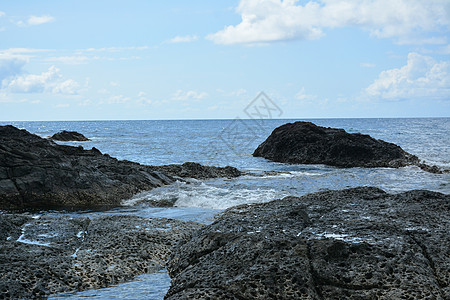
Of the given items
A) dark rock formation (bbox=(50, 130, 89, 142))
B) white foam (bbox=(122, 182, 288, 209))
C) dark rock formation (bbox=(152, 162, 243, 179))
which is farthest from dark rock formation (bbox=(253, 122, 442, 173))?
dark rock formation (bbox=(50, 130, 89, 142))

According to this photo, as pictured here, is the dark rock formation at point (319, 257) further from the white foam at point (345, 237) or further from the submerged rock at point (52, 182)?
the submerged rock at point (52, 182)

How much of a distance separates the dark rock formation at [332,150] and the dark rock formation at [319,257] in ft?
59.5

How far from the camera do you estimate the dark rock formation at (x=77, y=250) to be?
5.59 m

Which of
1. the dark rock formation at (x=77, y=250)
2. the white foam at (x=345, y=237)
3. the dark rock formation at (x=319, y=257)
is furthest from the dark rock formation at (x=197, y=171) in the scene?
the white foam at (x=345, y=237)

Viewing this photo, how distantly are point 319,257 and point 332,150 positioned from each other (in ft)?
72.1

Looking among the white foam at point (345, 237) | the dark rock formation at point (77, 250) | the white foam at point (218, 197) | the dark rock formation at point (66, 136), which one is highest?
the dark rock formation at point (66, 136)

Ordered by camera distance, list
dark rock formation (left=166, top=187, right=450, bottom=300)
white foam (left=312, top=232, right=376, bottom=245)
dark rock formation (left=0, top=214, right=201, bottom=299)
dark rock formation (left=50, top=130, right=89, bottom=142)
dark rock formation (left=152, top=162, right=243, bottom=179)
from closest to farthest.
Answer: dark rock formation (left=166, top=187, right=450, bottom=300) < white foam (left=312, top=232, right=376, bottom=245) < dark rock formation (left=0, top=214, right=201, bottom=299) < dark rock formation (left=152, top=162, right=243, bottom=179) < dark rock formation (left=50, top=130, right=89, bottom=142)

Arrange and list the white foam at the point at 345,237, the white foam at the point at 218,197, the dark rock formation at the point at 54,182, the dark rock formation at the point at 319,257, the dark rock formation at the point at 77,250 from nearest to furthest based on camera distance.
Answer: the dark rock formation at the point at 319,257
the white foam at the point at 345,237
the dark rock formation at the point at 77,250
the dark rock formation at the point at 54,182
the white foam at the point at 218,197

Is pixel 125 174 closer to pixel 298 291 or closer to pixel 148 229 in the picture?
pixel 148 229

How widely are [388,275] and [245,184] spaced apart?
13006 mm

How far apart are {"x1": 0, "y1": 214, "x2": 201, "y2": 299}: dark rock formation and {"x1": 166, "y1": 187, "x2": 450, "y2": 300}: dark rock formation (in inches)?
27.2

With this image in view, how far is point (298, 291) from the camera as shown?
15.1 ft

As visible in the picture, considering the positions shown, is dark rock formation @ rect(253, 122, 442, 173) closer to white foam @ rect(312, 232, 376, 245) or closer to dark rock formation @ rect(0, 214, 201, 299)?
dark rock formation @ rect(0, 214, 201, 299)

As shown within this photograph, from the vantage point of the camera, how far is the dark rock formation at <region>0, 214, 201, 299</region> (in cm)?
559
